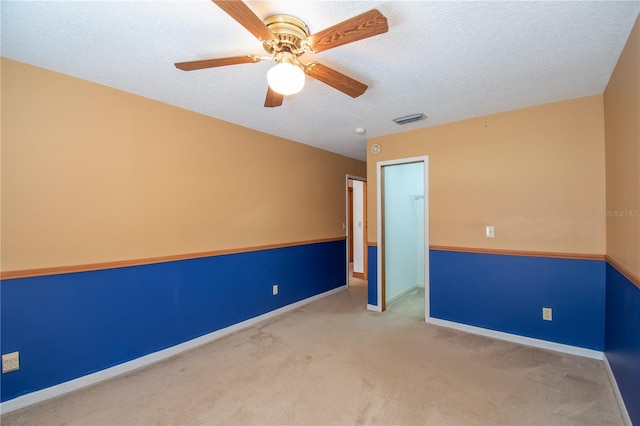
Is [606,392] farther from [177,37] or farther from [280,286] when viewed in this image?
[177,37]

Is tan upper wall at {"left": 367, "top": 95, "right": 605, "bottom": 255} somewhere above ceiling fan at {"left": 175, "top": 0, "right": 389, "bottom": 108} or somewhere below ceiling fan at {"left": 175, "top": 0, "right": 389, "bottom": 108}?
below

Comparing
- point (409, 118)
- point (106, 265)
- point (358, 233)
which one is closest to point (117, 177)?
point (106, 265)

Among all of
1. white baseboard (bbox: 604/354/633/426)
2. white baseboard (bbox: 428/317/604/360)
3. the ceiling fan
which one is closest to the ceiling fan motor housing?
the ceiling fan

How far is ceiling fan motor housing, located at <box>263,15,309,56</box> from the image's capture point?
1.52 metres

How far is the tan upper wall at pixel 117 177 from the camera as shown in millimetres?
1944

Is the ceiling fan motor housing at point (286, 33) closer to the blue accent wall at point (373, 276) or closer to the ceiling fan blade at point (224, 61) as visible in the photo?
the ceiling fan blade at point (224, 61)

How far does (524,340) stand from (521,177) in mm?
1603

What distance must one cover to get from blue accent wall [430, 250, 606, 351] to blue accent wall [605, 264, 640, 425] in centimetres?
16

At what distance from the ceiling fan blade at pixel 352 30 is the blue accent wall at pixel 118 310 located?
2.31 meters

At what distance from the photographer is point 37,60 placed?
6.32ft

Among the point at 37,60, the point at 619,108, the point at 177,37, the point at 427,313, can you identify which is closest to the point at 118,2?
the point at 177,37

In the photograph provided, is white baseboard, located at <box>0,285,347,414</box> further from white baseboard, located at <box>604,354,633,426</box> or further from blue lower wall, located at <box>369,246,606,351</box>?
white baseboard, located at <box>604,354,633,426</box>

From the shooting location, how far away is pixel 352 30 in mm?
1339

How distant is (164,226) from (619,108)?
3685 millimetres
